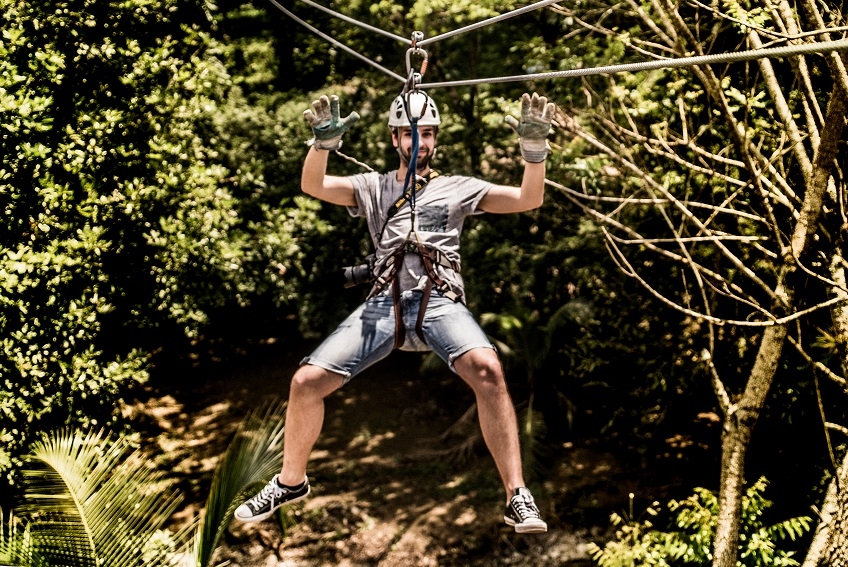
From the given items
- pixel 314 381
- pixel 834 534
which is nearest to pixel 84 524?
pixel 314 381

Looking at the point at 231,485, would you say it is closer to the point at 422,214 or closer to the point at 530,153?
the point at 422,214

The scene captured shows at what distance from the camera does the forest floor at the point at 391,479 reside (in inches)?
466

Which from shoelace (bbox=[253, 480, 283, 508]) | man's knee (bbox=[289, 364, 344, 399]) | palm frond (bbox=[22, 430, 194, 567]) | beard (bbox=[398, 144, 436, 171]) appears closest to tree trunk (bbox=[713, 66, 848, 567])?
beard (bbox=[398, 144, 436, 171])

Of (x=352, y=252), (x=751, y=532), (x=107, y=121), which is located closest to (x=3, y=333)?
(x=107, y=121)

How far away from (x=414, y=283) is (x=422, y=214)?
339 mm

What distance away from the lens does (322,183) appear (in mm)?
4125

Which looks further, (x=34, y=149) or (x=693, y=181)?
(x=693, y=181)

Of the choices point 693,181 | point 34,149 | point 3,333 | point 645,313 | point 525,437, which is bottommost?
point 525,437

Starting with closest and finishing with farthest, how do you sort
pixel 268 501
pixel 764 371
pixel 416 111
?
pixel 416 111 → pixel 268 501 → pixel 764 371

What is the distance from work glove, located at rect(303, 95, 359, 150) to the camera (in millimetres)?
3982

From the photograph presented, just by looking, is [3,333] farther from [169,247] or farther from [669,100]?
[669,100]

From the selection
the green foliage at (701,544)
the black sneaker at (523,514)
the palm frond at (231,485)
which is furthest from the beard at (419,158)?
the green foliage at (701,544)

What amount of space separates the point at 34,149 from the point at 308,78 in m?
6.76

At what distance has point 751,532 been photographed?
8734 mm
